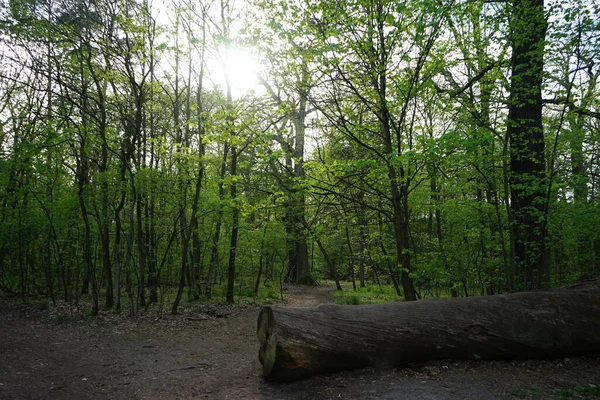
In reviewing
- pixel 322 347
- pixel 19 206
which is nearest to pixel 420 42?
pixel 322 347

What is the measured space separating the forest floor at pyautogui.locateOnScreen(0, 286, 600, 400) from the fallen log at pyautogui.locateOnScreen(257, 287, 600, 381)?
0.52 ft

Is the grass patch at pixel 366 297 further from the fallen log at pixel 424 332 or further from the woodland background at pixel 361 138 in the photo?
the fallen log at pixel 424 332

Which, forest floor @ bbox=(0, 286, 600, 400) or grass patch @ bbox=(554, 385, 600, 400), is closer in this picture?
grass patch @ bbox=(554, 385, 600, 400)

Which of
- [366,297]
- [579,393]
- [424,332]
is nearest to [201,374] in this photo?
[424,332]

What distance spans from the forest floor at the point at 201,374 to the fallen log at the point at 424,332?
160 millimetres

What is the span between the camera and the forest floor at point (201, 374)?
12.3ft

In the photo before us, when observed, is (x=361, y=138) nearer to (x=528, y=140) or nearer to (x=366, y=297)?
(x=528, y=140)

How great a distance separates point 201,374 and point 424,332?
10.3 ft

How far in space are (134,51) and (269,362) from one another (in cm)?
813

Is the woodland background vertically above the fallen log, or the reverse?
the woodland background

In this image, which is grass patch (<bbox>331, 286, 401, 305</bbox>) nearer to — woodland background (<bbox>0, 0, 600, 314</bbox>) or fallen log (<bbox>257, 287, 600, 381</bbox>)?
woodland background (<bbox>0, 0, 600, 314</bbox>)

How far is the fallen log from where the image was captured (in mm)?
4090

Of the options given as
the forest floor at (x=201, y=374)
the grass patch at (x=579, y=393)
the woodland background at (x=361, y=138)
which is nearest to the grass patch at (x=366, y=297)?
the woodland background at (x=361, y=138)

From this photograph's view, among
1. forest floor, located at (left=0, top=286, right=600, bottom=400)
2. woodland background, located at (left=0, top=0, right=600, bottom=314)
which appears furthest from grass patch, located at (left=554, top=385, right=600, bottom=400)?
woodland background, located at (left=0, top=0, right=600, bottom=314)
